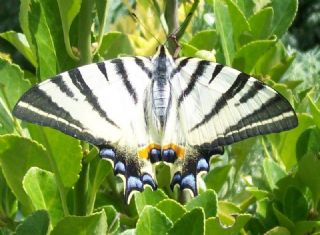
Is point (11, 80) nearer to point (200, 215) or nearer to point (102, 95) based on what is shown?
point (102, 95)

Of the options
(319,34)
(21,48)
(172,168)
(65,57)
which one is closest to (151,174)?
(172,168)

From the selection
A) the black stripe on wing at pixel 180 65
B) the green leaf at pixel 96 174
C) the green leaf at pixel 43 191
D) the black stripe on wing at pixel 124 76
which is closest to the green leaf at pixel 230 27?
the black stripe on wing at pixel 180 65

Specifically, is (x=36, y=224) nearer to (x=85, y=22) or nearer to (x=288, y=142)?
(x=85, y=22)

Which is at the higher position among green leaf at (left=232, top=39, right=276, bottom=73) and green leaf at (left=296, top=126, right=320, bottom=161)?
green leaf at (left=232, top=39, right=276, bottom=73)

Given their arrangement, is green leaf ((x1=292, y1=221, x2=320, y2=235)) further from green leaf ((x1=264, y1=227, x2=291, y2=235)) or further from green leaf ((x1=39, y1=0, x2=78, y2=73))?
green leaf ((x1=39, y1=0, x2=78, y2=73))

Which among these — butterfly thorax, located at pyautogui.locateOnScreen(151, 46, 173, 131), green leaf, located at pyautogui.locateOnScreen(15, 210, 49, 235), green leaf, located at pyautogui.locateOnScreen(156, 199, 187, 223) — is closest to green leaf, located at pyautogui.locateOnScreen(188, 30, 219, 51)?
butterfly thorax, located at pyautogui.locateOnScreen(151, 46, 173, 131)

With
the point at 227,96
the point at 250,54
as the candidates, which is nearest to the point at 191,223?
the point at 227,96

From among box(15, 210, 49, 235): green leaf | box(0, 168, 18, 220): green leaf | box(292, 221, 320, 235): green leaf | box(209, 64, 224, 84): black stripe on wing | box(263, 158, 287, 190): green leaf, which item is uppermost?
box(209, 64, 224, 84): black stripe on wing
